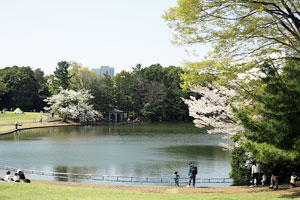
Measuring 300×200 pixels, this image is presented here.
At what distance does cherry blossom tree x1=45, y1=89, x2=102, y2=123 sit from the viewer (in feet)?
249

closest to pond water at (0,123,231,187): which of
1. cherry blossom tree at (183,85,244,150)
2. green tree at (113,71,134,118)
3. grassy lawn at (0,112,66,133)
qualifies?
cherry blossom tree at (183,85,244,150)

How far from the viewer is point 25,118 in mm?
74062

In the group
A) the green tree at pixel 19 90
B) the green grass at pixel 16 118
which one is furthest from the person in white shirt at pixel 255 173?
the green tree at pixel 19 90

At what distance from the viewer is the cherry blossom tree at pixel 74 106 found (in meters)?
75.9

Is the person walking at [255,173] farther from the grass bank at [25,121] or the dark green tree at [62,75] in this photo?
the dark green tree at [62,75]

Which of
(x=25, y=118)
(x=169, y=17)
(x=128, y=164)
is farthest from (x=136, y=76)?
(x=169, y=17)

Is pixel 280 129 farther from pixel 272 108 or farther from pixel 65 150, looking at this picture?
pixel 65 150

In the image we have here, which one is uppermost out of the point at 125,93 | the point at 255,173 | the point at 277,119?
the point at 125,93

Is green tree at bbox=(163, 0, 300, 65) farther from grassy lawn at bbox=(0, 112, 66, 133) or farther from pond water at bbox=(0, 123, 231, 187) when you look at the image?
grassy lawn at bbox=(0, 112, 66, 133)

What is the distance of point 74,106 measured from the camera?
2995 inches

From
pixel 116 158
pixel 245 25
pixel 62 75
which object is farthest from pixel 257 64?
pixel 62 75

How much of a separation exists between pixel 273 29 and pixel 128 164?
15.7 m

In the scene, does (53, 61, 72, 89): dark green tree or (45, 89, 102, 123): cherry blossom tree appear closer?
(45, 89, 102, 123): cherry blossom tree

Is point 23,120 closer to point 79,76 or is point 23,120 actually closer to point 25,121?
point 25,121
